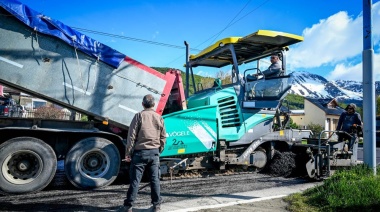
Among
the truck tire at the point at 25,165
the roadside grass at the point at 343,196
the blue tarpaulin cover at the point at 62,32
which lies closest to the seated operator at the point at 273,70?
the roadside grass at the point at 343,196

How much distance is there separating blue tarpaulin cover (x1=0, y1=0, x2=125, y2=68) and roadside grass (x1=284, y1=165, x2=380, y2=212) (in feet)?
13.4

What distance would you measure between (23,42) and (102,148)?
7.64 ft

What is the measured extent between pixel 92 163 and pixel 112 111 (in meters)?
1.08

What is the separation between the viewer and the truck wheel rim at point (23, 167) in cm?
532

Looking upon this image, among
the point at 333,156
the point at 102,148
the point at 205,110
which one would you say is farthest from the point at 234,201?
the point at 333,156

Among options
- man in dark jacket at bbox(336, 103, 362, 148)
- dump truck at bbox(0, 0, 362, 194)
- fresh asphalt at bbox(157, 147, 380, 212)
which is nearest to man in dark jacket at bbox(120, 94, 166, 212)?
fresh asphalt at bbox(157, 147, 380, 212)

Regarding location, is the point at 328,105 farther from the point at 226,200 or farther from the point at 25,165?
the point at 25,165

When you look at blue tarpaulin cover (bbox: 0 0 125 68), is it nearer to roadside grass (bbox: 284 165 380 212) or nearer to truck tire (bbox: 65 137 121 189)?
truck tire (bbox: 65 137 121 189)

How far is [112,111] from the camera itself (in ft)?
19.8

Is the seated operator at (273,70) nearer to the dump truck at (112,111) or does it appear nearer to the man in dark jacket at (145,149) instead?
the dump truck at (112,111)

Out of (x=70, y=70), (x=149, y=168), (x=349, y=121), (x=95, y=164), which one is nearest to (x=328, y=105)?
(x=349, y=121)

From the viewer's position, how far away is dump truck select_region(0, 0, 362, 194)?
5.34 meters

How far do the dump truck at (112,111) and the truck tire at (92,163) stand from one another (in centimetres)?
2

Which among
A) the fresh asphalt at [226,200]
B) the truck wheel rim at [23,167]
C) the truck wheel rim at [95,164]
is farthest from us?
the truck wheel rim at [95,164]
